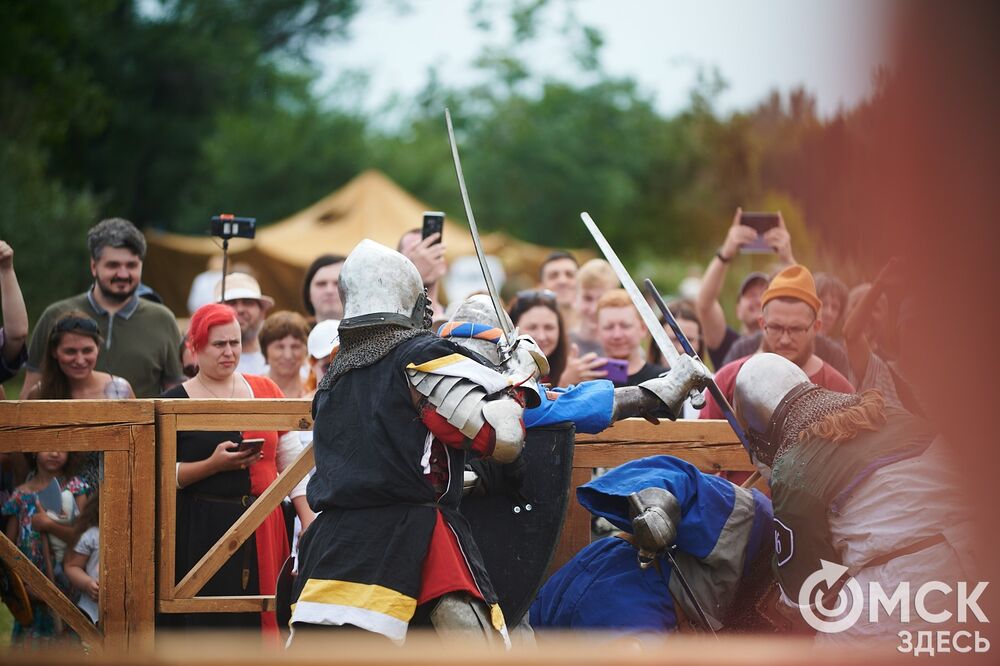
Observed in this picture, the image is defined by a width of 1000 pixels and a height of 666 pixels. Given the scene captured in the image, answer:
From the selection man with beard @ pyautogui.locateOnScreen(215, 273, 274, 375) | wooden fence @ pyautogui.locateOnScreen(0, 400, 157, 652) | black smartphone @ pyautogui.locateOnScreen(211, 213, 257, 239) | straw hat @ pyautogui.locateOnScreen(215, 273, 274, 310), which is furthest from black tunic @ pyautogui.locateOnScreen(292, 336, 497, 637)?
straw hat @ pyautogui.locateOnScreen(215, 273, 274, 310)

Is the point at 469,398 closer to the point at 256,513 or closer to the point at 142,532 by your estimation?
the point at 256,513

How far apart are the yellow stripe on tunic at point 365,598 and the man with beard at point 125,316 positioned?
265 cm

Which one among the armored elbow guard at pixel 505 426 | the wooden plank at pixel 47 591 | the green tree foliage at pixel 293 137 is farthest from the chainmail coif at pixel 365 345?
the green tree foliage at pixel 293 137

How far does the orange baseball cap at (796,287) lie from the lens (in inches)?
195

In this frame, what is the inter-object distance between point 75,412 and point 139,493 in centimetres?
37

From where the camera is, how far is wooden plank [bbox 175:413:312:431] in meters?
4.32

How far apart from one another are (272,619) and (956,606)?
2.66m

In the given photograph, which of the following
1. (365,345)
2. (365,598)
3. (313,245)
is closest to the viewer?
(365,598)

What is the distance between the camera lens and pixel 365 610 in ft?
10.8

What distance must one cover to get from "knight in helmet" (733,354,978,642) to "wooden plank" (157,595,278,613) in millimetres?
1857

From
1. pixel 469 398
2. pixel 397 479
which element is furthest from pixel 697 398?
pixel 397 479

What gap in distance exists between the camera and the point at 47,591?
424 centimetres

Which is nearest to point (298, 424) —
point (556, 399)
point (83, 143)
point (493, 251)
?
point (556, 399)

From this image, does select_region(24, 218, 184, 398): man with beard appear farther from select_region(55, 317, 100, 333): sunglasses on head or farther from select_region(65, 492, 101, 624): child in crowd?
select_region(65, 492, 101, 624): child in crowd
